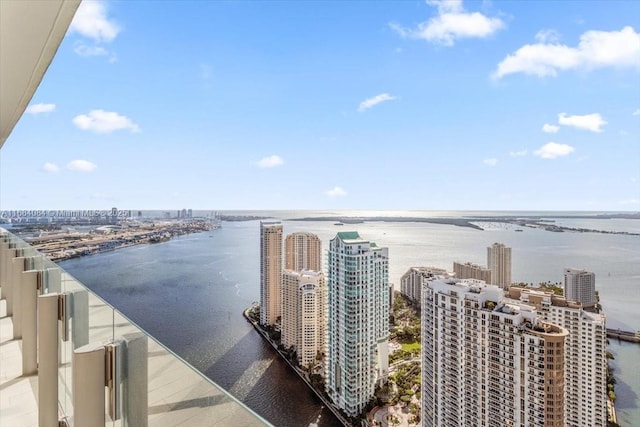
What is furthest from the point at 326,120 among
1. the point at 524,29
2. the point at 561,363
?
the point at 561,363

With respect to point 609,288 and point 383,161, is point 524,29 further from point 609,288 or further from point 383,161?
point 383,161

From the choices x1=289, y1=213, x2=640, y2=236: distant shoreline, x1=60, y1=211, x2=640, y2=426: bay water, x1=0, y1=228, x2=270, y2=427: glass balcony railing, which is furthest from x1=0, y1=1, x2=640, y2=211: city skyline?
x1=60, y1=211, x2=640, y2=426: bay water

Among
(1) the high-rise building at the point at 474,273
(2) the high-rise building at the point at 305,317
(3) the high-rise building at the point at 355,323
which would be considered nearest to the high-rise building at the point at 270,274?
(2) the high-rise building at the point at 305,317

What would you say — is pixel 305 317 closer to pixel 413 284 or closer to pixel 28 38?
pixel 413 284

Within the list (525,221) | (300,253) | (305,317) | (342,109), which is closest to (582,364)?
(305,317)

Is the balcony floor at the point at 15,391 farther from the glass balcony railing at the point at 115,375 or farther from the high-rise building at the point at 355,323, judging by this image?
the high-rise building at the point at 355,323
